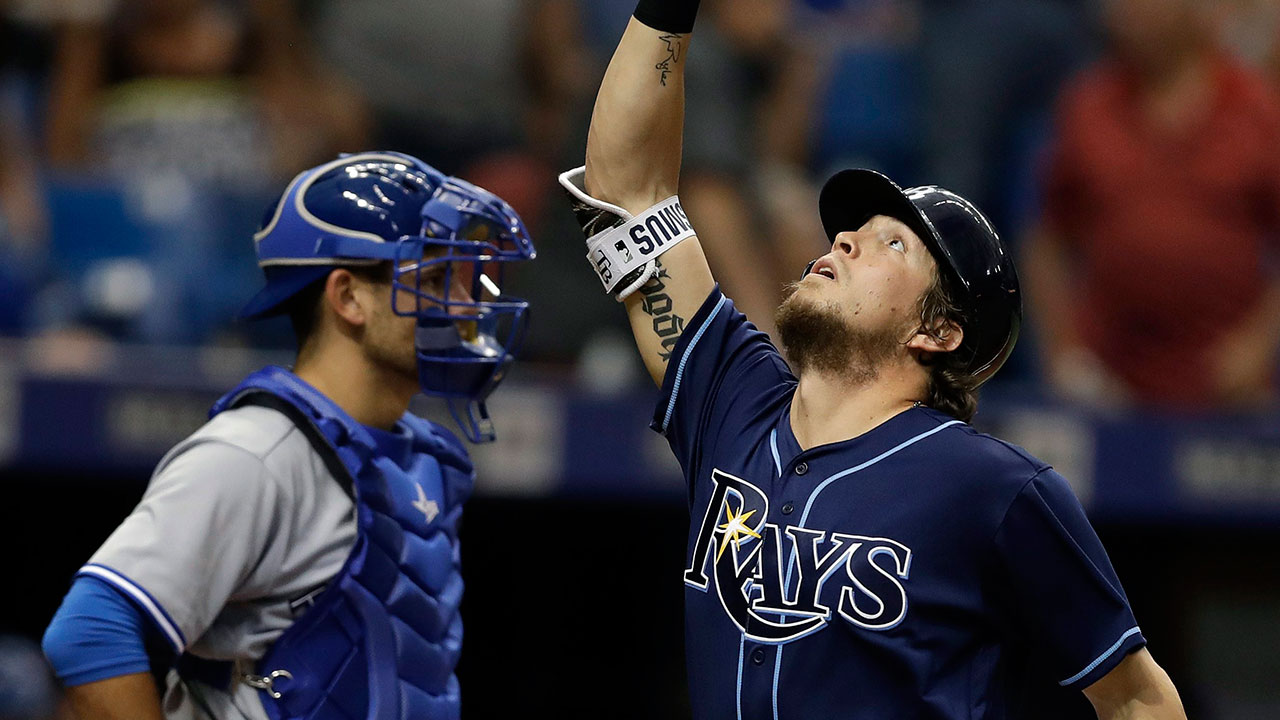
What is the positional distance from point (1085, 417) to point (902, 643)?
2965 mm

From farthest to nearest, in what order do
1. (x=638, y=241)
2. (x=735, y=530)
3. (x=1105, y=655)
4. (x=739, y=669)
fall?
(x=638, y=241)
(x=735, y=530)
(x=739, y=669)
(x=1105, y=655)

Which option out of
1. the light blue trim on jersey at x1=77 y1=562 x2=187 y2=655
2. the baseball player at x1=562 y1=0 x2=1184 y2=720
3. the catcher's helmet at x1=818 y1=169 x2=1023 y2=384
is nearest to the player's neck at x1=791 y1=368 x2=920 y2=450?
the baseball player at x1=562 y1=0 x2=1184 y2=720

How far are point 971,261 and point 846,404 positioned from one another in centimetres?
30

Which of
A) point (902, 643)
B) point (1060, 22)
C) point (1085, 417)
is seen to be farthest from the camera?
point (1060, 22)

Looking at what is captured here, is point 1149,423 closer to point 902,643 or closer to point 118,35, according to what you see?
point 902,643

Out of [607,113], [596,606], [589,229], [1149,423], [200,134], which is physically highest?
[607,113]

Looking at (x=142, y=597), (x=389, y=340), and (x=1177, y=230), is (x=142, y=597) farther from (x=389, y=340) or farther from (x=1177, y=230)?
(x=1177, y=230)

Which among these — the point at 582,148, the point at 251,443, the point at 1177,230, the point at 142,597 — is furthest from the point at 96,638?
the point at 1177,230

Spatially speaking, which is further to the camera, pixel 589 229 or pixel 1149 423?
pixel 1149 423

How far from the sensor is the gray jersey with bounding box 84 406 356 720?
229 cm

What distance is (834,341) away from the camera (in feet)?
7.77

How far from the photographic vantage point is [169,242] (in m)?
5.13

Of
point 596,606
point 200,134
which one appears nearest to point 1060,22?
point 596,606

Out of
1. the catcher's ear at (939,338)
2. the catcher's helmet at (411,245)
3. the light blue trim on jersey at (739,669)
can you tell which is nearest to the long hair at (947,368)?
the catcher's ear at (939,338)
